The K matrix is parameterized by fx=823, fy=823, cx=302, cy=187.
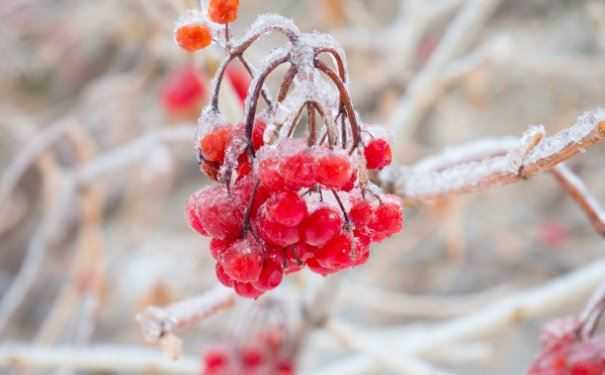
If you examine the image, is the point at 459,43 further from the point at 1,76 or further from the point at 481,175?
the point at 1,76

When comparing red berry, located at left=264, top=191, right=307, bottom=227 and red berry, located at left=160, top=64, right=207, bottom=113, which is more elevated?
red berry, located at left=160, top=64, right=207, bottom=113

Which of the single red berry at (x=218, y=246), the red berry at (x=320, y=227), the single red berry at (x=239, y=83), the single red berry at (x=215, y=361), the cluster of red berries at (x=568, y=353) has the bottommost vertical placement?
the cluster of red berries at (x=568, y=353)

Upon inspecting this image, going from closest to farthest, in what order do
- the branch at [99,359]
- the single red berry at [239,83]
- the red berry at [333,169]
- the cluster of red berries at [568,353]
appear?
1. the red berry at [333,169]
2. the cluster of red berries at [568,353]
3. the branch at [99,359]
4. the single red berry at [239,83]

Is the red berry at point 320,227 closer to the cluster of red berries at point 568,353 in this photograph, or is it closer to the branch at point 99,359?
the cluster of red berries at point 568,353

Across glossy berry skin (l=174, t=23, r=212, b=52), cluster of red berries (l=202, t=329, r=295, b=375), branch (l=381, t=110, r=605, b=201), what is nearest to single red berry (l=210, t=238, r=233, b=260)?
glossy berry skin (l=174, t=23, r=212, b=52)

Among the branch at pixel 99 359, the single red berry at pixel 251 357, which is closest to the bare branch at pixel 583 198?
the single red berry at pixel 251 357

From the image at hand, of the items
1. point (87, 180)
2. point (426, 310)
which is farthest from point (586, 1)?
point (87, 180)

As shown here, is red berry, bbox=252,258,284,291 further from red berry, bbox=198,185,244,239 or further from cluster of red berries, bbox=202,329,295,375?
cluster of red berries, bbox=202,329,295,375
